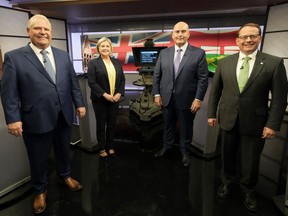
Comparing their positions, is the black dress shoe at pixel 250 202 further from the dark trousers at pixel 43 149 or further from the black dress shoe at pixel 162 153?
the dark trousers at pixel 43 149

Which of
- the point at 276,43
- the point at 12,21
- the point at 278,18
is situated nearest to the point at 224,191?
the point at 276,43

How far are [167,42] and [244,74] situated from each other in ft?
15.9

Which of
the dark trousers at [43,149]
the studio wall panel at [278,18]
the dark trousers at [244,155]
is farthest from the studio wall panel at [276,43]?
the dark trousers at [43,149]

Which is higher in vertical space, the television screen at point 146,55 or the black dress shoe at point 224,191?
the television screen at point 146,55

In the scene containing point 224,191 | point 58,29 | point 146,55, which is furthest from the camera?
point 58,29

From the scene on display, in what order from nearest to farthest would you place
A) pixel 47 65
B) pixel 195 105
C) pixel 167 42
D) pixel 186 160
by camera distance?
pixel 47 65, pixel 195 105, pixel 186 160, pixel 167 42

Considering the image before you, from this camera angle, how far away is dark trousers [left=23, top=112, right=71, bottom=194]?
1.80m

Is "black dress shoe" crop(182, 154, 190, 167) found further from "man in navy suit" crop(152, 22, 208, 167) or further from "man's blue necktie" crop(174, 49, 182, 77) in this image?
"man's blue necktie" crop(174, 49, 182, 77)

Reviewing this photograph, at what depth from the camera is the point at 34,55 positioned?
65.7 inches

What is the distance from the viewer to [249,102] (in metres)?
1.74

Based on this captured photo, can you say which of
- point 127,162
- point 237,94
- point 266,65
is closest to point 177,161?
point 127,162

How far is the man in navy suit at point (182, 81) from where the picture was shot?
2.35m

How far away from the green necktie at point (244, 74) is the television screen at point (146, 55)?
148 cm

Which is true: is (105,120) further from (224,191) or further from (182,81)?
(224,191)
